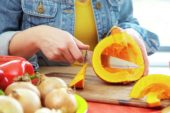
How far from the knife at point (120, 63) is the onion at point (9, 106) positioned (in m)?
0.46

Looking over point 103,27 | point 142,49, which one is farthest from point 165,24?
point 142,49

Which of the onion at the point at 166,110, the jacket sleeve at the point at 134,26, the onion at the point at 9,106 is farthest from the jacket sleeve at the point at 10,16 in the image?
the onion at the point at 9,106

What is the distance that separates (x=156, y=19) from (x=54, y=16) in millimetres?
987

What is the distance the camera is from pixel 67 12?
1.06 m

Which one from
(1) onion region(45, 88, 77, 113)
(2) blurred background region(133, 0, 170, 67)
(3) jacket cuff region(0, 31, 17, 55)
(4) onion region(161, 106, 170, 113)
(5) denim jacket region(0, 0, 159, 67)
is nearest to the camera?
(1) onion region(45, 88, 77, 113)

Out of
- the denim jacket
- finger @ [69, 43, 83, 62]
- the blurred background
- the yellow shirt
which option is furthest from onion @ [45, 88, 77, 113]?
the blurred background

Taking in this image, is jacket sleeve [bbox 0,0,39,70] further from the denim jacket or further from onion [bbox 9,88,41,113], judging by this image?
onion [bbox 9,88,41,113]

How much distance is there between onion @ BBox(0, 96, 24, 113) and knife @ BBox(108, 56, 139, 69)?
0.46m

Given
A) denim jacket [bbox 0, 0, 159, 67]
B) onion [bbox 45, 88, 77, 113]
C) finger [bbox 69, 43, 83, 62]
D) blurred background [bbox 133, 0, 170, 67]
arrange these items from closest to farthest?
onion [bbox 45, 88, 77, 113]
finger [bbox 69, 43, 83, 62]
denim jacket [bbox 0, 0, 159, 67]
blurred background [bbox 133, 0, 170, 67]

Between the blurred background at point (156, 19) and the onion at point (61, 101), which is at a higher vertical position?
the onion at point (61, 101)

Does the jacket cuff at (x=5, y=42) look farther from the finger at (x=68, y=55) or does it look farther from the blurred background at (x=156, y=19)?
the blurred background at (x=156, y=19)

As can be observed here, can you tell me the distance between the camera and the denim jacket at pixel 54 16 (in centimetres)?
102

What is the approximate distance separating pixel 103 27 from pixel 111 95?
427 mm

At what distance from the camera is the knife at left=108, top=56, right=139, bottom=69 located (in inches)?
33.3
